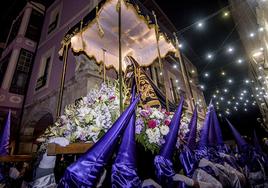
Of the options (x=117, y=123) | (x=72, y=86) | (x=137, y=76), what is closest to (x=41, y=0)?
(x=72, y=86)

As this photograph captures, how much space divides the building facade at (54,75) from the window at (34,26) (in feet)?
1.27

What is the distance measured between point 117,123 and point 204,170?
1539 mm

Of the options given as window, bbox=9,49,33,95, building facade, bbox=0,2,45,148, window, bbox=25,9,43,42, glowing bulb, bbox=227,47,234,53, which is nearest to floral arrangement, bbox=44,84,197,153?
building facade, bbox=0,2,45,148

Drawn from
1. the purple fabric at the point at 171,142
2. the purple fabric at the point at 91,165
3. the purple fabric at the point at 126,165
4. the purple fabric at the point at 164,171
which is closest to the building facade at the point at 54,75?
the purple fabric at the point at 171,142

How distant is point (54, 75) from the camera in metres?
8.48

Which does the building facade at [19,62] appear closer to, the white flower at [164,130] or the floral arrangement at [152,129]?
the floral arrangement at [152,129]

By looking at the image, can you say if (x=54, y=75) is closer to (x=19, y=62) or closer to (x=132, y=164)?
(x=19, y=62)

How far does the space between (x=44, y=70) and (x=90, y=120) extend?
8368 mm

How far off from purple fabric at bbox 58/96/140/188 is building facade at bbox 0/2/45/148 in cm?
951

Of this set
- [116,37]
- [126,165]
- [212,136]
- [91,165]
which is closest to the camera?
[91,165]

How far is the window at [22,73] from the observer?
9.72 m

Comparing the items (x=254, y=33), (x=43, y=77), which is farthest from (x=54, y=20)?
(x=254, y=33)

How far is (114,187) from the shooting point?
171 cm

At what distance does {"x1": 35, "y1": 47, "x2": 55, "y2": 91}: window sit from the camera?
9.06 meters
